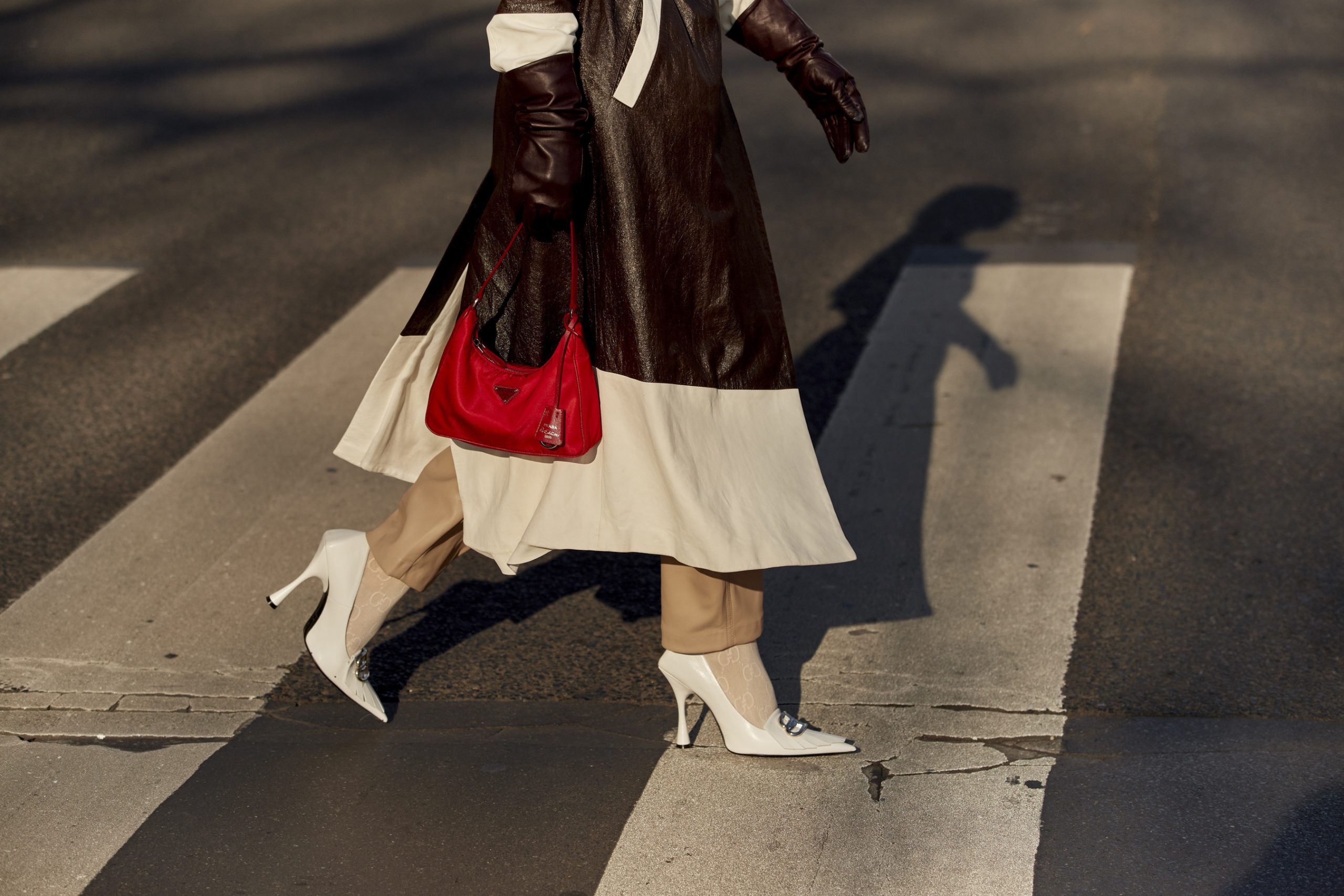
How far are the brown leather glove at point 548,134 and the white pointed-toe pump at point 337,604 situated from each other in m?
1.02

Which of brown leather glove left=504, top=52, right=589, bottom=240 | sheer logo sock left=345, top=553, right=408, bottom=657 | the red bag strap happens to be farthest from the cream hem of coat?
brown leather glove left=504, top=52, right=589, bottom=240

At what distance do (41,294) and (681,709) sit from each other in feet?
14.4

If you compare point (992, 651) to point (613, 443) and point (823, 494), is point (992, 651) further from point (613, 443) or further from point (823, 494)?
point (613, 443)

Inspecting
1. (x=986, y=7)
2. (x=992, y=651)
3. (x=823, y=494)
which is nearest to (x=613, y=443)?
(x=823, y=494)

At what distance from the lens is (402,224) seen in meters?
7.00

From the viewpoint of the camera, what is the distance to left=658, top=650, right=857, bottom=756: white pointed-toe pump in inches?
119

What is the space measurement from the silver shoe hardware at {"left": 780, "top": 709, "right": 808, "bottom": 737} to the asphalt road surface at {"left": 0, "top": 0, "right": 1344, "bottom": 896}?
113 millimetres

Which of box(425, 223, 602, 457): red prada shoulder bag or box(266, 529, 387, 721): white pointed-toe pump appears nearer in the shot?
box(425, 223, 602, 457): red prada shoulder bag

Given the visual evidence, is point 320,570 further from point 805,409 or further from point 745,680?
point 805,409

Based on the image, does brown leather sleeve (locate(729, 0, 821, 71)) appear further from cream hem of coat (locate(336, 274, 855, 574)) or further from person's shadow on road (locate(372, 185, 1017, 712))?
person's shadow on road (locate(372, 185, 1017, 712))

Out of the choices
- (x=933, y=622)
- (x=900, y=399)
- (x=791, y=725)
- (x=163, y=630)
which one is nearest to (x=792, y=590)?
(x=933, y=622)

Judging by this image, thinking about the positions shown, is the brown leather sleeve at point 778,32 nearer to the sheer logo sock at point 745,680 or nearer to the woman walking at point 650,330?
the woman walking at point 650,330

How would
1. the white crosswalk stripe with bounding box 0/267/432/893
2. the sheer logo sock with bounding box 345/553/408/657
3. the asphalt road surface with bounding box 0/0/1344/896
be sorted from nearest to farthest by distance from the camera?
1. the asphalt road surface with bounding box 0/0/1344/896
2. the white crosswalk stripe with bounding box 0/267/432/893
3. the sheer logo sock with bounding box 345/553/408/657

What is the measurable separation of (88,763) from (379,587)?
2.62 ft
